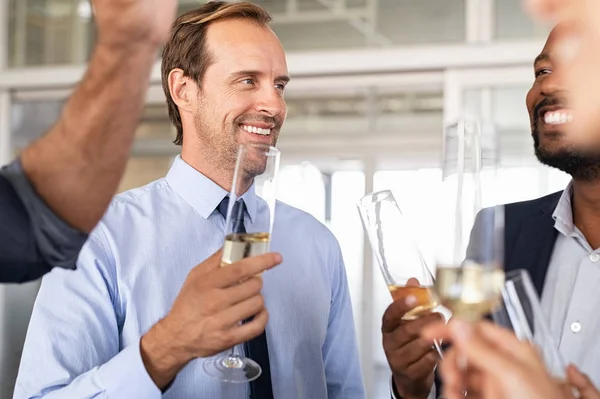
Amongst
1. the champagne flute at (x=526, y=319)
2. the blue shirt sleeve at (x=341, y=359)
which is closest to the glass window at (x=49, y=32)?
the blue shirt sleeve at (x=341, y=359)

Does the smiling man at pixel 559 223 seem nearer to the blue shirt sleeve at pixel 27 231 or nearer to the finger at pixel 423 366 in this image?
the finger at pixel 423 366

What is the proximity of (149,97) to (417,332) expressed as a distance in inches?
164

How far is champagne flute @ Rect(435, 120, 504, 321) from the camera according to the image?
1204 millimetres

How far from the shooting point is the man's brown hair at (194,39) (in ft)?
8.12

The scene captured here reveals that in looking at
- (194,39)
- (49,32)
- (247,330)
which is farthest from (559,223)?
(49,32)

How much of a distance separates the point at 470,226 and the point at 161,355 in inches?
31.3

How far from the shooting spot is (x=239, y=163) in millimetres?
1717

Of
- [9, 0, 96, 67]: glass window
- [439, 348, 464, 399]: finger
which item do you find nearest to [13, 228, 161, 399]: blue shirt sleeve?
[439, 348, 464, 399]: finger

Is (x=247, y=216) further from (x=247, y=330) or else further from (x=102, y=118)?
(x=102, y=118)

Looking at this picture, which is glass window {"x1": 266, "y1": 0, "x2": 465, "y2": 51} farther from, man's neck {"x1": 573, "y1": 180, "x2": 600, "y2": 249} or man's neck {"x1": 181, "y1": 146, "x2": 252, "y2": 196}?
man's neck {"x1": 181, "y1": 146, "x2": 252, "y2": 196}

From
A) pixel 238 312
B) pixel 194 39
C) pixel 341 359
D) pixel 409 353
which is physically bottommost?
pixel 341 359

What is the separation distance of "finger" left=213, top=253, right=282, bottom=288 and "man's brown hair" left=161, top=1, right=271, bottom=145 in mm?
1007

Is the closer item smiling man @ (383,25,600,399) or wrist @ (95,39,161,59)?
wrist @ (95,39,161,59)

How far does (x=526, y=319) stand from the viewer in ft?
4.09
